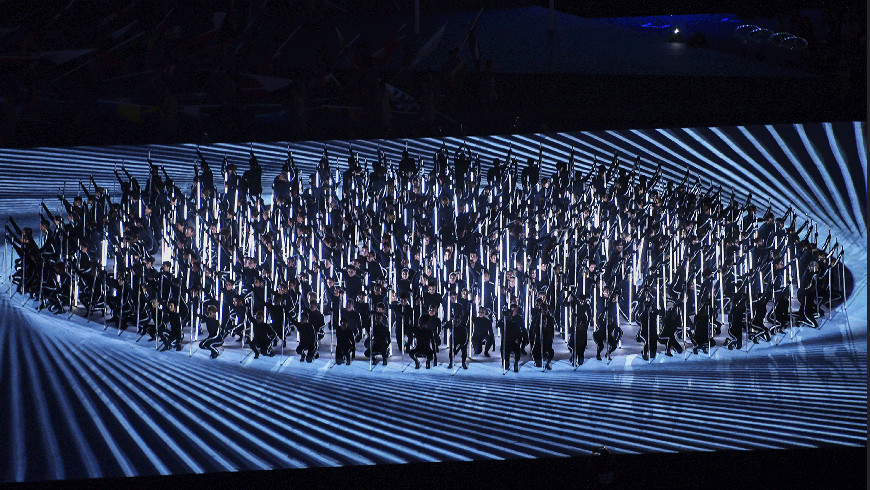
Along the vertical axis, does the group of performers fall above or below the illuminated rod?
below

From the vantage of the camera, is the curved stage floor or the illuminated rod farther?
the illuminated rod

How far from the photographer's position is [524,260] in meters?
12.2

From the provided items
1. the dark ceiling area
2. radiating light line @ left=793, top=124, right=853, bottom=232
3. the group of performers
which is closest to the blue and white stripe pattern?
radiating light line @ left=793, top=124, right=853, bottom=232

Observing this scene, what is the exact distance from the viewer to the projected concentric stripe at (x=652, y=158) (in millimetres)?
12289

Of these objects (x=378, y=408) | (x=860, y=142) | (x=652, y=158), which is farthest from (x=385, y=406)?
(x=860, y=142)

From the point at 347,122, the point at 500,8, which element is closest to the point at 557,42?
the point at 500,8

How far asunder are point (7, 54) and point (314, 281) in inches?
267

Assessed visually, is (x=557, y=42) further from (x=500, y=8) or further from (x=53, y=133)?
(x=53, y=133)

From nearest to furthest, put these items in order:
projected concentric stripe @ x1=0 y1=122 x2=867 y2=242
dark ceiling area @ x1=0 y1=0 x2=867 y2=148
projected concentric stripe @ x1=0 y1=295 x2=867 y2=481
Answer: projected concentric stripe @ x1=0 y1=295 x2=867 y2=481 → projected concentric stripe @ x1=0 y1=122 x2=867 y2=242 → dark ceiling area @ x1=0 y1=0 x2=867 y2=148

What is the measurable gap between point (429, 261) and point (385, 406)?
2.44 m

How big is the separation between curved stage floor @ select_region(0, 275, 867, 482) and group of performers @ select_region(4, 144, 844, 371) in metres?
0.35

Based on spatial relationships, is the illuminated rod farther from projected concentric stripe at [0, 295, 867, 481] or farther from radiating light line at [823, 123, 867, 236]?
projected concentric stripe at [0, 295, 867, 481]

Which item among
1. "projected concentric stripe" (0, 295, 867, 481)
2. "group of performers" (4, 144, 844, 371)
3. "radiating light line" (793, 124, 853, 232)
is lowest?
"projected concentric stripe" (0, 295, 867, 481)

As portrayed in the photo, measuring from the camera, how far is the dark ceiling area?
44.1ft
